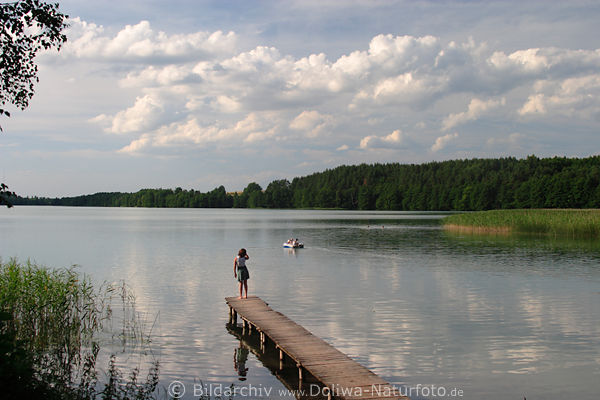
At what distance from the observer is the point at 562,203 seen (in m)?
142

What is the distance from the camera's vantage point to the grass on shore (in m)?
60.1

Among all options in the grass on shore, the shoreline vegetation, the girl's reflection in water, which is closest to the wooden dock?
the girl's reflection in water

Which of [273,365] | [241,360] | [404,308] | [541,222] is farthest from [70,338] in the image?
[541,222]

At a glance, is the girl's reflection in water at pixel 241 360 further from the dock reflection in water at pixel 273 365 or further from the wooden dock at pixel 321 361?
the wooden dock at pixel 321 361

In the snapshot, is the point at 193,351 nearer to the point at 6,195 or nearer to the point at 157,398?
the point at 157,398

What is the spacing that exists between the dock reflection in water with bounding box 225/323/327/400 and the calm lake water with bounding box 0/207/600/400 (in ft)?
0.82

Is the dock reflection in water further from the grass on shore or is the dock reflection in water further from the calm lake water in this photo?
the grass on shore

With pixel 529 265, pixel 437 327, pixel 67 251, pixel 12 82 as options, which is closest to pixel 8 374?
pixel 12 82

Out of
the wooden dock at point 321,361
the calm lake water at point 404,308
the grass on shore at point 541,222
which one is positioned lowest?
the calm lake water at point 404,308

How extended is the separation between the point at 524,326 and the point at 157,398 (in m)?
13.5

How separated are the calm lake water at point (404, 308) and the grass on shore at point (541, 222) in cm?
1325

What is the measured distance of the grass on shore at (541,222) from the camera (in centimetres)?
6012

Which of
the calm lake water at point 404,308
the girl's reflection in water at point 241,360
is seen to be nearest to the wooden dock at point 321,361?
the girl's reflection in water at point 241,360

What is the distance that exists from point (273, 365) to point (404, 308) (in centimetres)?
943
